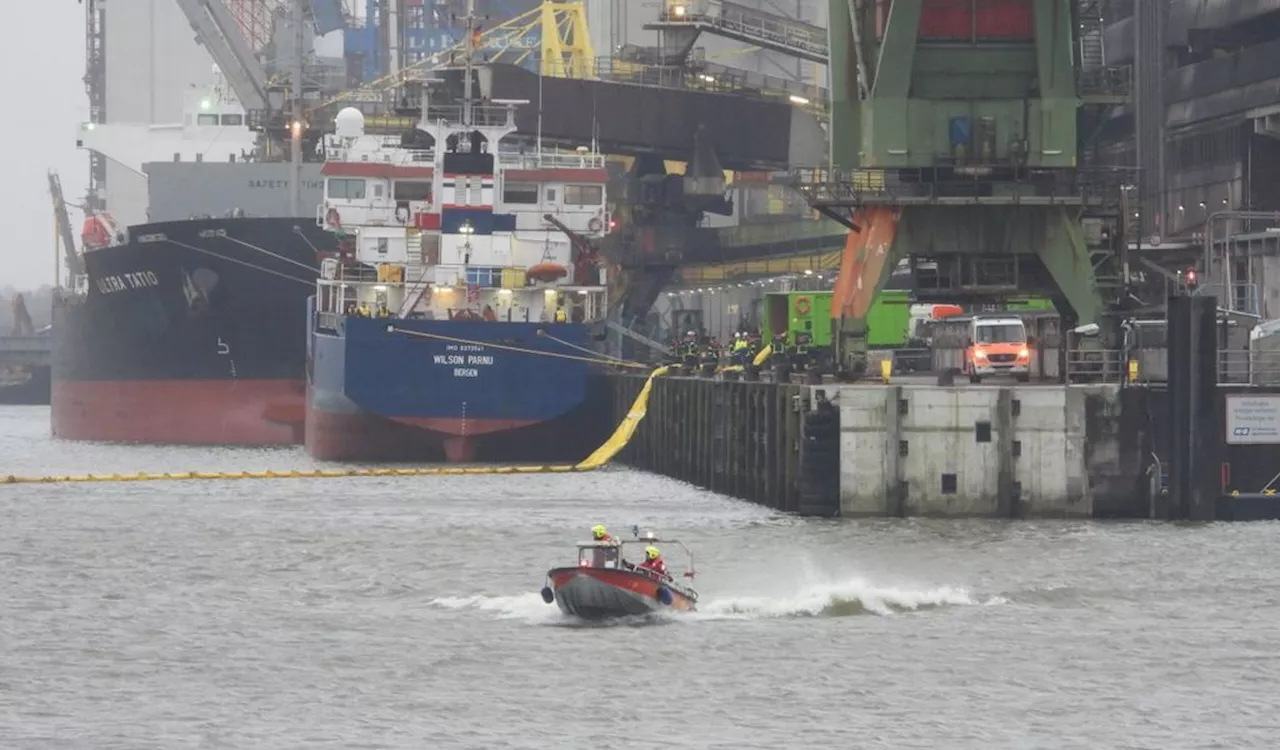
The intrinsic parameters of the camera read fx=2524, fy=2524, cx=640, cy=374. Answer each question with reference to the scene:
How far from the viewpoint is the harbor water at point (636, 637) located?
29031 mm

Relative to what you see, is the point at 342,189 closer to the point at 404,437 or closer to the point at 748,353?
the point at 404,437

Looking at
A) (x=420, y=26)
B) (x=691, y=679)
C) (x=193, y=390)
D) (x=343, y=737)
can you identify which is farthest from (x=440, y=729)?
(x=420, y=26)

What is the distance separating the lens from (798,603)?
3803 centimetres

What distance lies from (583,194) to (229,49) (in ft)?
98.6

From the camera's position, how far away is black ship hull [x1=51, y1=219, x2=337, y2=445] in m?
83.7

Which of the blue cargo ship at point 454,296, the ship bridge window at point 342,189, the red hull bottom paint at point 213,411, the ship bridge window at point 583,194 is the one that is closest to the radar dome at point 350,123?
the blue cargo ship at point 454,296

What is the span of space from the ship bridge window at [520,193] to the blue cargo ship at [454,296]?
4 centimetres

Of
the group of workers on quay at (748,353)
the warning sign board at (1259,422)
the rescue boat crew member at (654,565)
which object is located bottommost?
the rescue boat crew member at (654,565)

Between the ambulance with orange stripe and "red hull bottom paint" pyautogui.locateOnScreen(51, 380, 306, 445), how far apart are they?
34.0 metres

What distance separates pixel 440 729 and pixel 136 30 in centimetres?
13203

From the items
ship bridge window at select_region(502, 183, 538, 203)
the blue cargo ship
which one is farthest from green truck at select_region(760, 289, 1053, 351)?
ship bridge window at select_region(502, 183, 538, 203)

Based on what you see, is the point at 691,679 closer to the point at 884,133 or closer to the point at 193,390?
the point at 884,133

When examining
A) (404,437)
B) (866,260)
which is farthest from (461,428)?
(866,260)

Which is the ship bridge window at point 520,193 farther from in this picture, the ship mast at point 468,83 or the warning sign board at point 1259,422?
the warning sign board at point 1259,422
